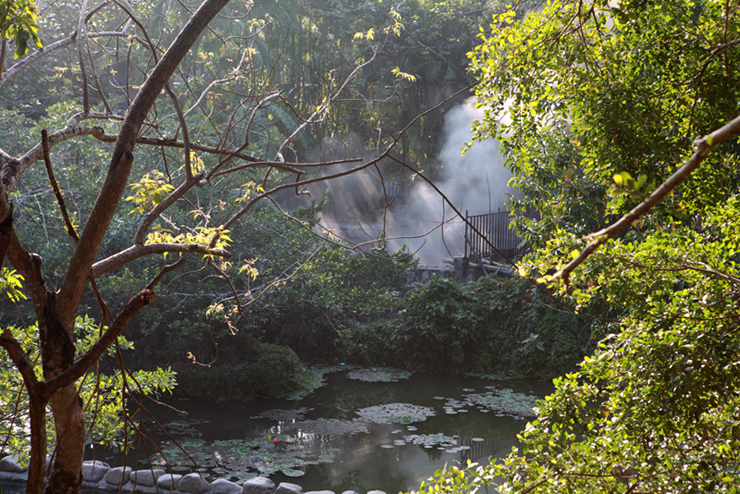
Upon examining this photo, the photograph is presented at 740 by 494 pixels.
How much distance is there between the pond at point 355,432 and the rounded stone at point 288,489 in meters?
0.42

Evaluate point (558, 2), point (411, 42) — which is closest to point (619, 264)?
point (558, 2)

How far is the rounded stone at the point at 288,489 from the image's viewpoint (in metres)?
4.76

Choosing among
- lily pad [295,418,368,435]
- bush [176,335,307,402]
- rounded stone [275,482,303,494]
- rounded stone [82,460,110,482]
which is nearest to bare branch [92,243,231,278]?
rounded stone [275,482,303,494]

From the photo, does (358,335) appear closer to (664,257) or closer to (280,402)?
(280,402)

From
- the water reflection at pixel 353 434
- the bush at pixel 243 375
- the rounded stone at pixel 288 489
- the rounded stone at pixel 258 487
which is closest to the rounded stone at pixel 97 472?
the water reflection at pixel 353 434

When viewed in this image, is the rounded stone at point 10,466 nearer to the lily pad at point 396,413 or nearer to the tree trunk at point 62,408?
the lily pad at point 396,413

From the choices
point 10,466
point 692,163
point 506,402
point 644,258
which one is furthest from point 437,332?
point 692,163

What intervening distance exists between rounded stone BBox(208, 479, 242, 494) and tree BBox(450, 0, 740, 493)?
332 centimetres

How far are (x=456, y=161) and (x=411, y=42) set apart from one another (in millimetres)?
3852

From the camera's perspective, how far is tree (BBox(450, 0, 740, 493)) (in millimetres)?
1733

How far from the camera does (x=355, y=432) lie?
6641mm

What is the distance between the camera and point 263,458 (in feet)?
19.0

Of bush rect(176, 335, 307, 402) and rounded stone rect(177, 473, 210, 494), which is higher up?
bush rect(176, 335, 307, 402)

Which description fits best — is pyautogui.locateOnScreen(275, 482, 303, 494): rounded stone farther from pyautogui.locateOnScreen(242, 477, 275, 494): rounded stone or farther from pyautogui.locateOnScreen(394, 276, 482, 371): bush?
pyautogui.locateOnScreen(394, 276, 482, 371): bush
